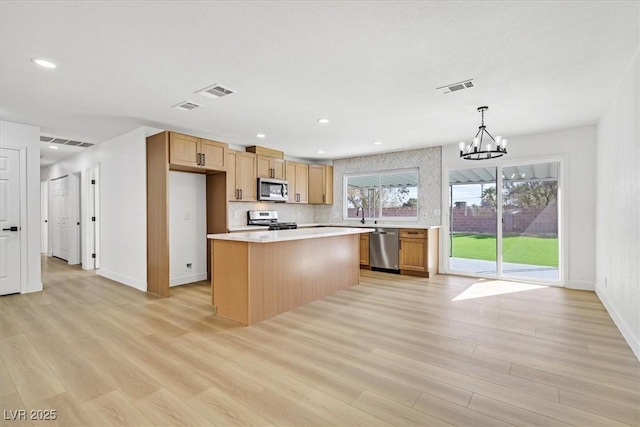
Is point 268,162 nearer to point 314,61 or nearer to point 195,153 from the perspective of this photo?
point 195,153

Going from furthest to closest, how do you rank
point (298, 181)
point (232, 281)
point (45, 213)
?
point (45, 213) < point (298, 181) < point (232, 281)

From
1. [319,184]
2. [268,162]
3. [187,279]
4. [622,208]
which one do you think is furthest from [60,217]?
[622,208]

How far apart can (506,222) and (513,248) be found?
0.47 metres

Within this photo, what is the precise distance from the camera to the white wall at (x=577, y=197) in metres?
4.66

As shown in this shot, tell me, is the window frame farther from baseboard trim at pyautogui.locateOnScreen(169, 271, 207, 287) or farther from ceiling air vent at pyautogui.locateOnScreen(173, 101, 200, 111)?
ceiling air vent at pyautogui.locateOnScreen(173, 101, 200, 111)

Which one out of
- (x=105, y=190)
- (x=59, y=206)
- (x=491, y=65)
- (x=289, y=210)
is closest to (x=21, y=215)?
(x=105, y=190)

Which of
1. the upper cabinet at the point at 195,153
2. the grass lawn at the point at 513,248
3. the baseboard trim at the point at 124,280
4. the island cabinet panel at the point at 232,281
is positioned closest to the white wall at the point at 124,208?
the baseboard trim at the point at 124,280

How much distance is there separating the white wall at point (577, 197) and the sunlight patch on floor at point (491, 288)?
576 mm

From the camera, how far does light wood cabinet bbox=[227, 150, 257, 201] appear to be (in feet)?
17.4

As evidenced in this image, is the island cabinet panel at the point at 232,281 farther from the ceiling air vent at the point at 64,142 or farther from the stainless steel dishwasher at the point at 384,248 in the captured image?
the ceiling air vent at the point at 64,142

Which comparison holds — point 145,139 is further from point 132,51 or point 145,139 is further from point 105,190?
point 132,51

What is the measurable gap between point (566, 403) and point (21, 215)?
6.56 m

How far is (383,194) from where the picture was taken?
6.98 metres

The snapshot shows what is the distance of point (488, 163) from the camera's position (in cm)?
554
